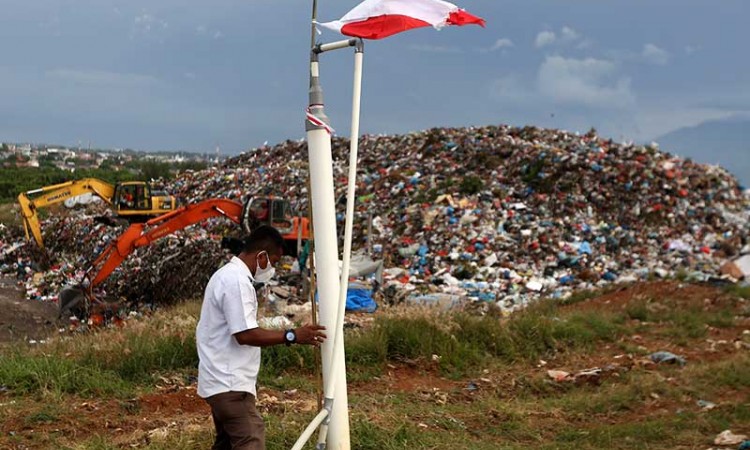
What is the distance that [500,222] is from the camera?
46.0ft

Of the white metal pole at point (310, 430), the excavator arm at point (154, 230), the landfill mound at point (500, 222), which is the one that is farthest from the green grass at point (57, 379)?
the landfill mound at point (500, 222)

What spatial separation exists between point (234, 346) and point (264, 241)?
1.68 feet

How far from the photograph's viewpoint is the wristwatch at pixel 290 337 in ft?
10.6

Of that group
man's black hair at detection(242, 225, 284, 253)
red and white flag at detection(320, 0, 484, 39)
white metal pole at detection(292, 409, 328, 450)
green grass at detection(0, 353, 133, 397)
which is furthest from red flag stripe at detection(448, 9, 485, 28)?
green grass at detection(0, 353, 133, 397)

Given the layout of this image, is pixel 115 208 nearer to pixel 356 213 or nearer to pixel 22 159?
pixel 356 213

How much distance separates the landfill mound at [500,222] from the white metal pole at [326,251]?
6330mm

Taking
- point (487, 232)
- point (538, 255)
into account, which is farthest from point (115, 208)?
point (538, 255)

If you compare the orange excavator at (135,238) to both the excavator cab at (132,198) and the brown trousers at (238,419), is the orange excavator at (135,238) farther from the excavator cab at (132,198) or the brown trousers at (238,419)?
the brown trousers at (238,419)

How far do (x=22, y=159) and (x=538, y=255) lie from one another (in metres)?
40.5

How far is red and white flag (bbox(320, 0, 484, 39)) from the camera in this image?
3.59 meters

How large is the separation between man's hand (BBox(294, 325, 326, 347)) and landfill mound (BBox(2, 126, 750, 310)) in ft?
Answer: 21.4

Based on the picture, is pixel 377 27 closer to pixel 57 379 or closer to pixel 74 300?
pixel 57 379

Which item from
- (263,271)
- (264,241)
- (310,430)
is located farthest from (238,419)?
(264,241)

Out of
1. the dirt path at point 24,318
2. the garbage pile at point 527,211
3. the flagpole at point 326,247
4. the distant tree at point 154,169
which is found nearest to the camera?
the flagpole at point 326,247
